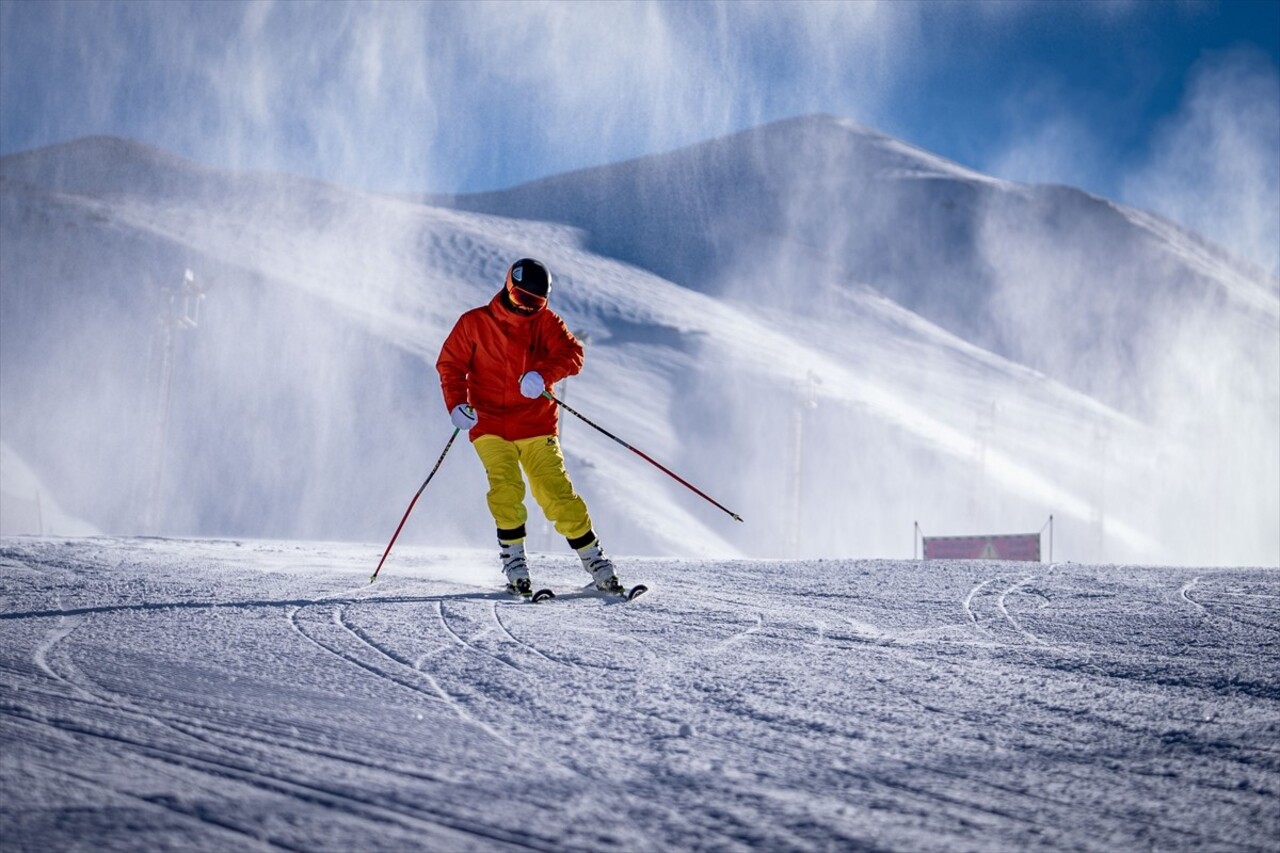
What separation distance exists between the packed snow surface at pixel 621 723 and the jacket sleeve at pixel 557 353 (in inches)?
60.7

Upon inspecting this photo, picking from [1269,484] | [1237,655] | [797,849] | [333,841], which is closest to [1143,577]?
[1237,655]

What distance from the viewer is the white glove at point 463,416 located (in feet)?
20.8

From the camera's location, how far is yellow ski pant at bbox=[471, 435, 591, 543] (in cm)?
644

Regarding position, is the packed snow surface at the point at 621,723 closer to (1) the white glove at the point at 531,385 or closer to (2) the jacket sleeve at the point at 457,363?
(1) the white glove at the point at 531,385

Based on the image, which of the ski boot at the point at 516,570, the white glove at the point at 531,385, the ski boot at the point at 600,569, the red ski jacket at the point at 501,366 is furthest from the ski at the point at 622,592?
the white glove at the point at 531,385

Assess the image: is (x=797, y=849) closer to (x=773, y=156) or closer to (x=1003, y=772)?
(x=1003, y=772)

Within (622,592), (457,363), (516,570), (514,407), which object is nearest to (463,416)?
(514,407)

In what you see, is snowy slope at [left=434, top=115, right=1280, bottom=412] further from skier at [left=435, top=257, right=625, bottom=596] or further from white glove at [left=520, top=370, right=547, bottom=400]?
white glove at [left=520, top=370, right=547, bottom=400]

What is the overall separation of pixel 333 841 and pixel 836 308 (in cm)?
9967

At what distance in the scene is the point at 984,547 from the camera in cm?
2025

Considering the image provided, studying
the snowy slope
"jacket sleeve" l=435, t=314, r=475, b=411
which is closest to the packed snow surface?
"jacket sleeve" l=435, t=314, r=475, b=411

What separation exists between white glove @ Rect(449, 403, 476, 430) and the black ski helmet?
72 centimetres

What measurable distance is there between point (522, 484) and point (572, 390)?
1665 inches

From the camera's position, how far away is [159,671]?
3.59 m
